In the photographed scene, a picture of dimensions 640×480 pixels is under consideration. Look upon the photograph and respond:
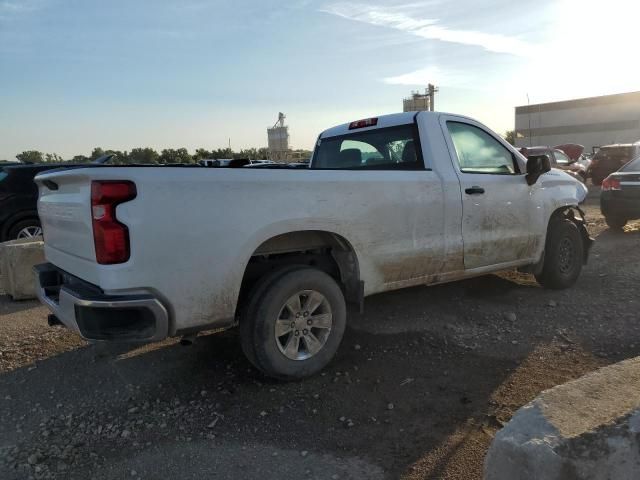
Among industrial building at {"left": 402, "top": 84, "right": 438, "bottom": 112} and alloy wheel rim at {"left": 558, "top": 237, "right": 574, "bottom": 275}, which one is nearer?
alloy wheel rim at {"left": 558, "top": 237, "right": 574, "bottom": 275}

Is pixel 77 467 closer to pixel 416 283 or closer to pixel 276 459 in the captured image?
pixel 276 459

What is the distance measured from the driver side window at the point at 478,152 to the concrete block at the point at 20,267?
4995mm

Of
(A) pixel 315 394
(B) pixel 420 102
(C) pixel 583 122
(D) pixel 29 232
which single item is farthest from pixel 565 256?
(C) pixel 583 122

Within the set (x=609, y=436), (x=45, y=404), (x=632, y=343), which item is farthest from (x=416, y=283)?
(x=45, y=404)

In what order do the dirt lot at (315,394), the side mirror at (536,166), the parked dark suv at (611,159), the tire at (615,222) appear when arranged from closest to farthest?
1. the dirt lot at (315,394)
2. the side mirror at (536,166)
3. the tire at (615,222)
4. the parked dark suv at (611,159)

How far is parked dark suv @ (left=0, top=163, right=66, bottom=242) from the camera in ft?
25.7

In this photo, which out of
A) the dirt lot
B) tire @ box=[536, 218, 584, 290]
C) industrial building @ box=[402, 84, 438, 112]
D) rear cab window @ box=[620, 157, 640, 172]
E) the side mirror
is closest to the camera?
the dirt lot

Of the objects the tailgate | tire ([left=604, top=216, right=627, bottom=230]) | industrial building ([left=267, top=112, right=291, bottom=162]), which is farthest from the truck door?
industrial building ([left=267, top=112, right=291, bottom=162])

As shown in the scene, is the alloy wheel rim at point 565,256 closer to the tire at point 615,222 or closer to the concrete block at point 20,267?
the tire at point 615,222

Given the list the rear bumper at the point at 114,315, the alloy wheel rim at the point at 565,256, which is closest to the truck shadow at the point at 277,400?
the rear bumper at the point at 114,315

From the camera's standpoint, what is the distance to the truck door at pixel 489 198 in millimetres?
4648

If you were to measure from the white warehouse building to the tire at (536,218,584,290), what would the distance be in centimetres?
6448

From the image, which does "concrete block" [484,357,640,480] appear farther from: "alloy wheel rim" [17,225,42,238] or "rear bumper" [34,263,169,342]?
"alloy wheel rim" [17,225,42,238]

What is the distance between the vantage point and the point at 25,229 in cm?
797
